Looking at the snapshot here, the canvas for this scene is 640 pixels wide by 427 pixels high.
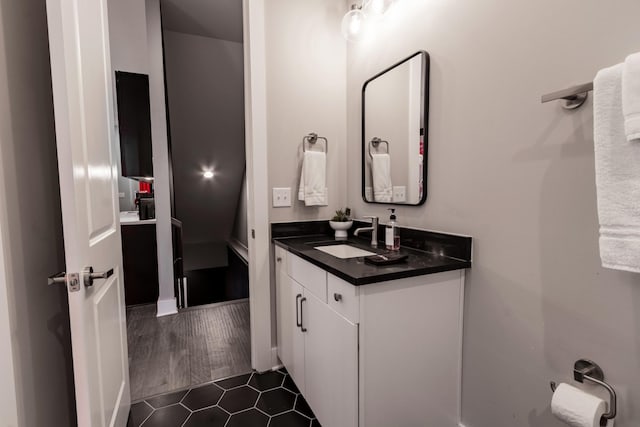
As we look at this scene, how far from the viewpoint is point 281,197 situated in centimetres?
191

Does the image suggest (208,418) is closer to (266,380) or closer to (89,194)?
(266,380)

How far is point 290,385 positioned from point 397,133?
5.24 ft

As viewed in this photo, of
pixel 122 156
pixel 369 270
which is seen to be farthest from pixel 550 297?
pixel 122 156

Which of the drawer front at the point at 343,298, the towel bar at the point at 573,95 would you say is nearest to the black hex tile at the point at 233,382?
the drawer front at the point at 343,298

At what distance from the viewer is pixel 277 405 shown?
1.60 meters

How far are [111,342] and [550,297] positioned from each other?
1653mm

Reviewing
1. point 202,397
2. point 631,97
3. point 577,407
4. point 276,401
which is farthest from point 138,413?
point 631,97

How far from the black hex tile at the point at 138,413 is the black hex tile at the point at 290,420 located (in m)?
0.67

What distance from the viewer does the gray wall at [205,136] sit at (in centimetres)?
345

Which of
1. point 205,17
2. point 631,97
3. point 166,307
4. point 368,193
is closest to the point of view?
point 631,97

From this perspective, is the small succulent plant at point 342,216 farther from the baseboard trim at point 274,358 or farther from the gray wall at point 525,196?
the baseboard trim at point 274,358

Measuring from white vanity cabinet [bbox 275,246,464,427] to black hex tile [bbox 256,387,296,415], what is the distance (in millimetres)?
285

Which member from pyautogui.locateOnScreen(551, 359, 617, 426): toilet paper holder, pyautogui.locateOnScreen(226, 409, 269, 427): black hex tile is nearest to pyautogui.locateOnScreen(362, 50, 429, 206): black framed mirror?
pyautogui.locateOnScreen(551, 359, 617, 426): toilet paper holder

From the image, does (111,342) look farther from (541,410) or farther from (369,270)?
(541,410)
